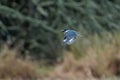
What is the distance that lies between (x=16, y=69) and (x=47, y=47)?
1742mm

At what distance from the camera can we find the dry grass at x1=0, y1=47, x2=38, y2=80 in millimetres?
9672

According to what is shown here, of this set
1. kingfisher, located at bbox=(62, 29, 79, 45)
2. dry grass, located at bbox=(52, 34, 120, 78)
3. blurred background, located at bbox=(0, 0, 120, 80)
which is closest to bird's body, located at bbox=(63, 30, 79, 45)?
kingfisher, located at bbox=(62, 29, 79, 45)

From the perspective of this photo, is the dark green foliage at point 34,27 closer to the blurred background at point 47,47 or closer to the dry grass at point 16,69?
the blurred background at point 47,47

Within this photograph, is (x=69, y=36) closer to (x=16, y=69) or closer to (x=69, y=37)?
(x=69, y=37)

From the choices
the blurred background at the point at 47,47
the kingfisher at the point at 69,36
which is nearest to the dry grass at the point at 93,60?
the blurred background at the point at 47,47

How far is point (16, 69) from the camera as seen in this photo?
32.4 feet

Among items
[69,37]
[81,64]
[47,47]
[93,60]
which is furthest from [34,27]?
[69,37]

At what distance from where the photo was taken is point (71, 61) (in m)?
10.7

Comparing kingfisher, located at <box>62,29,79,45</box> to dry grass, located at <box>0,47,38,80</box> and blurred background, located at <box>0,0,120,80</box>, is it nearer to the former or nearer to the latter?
blurred background, located at <box>0,0,120,80</box>

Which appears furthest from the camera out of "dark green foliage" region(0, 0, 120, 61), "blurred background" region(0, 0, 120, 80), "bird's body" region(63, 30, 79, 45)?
"dark green foliage" region(0, 0, 120, 61)

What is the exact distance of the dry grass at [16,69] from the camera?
9.67m

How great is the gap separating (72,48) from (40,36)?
0.89m

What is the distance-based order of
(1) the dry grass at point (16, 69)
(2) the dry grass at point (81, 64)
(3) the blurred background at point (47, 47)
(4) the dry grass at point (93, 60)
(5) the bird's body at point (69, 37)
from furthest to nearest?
(4) the dry grass at point (93, 60) < (3) the blurred background at point (47, 47) < (2) the dry grass at point (81, 64) < (1) the dry grass at point (16, 69) < (5) the bird's body at point (69, 37)

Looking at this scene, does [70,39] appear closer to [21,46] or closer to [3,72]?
[3,72]
